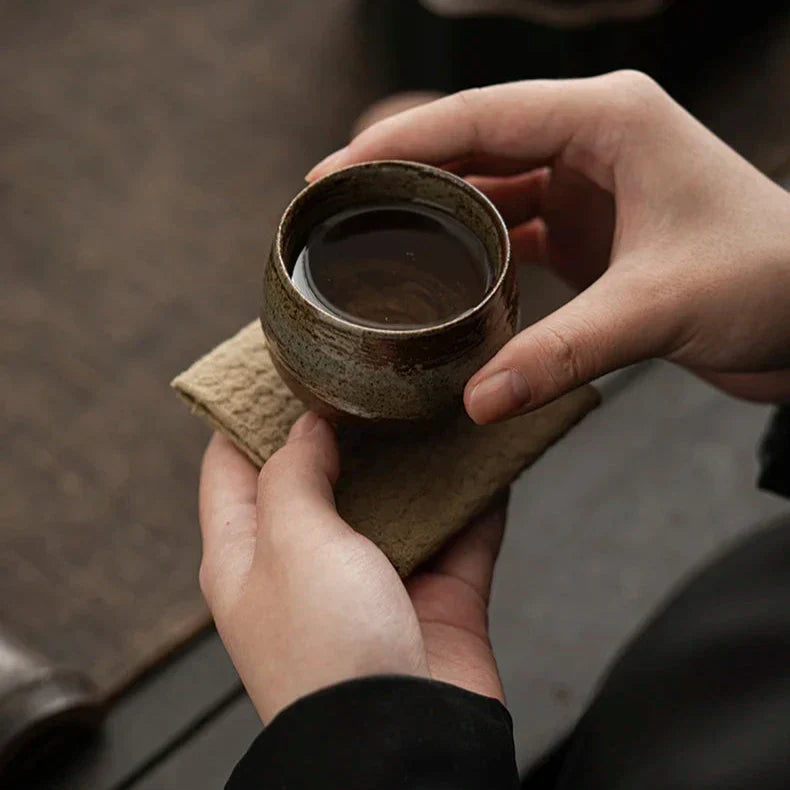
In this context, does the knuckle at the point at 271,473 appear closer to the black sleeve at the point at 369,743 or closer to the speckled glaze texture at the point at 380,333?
the speckled glaze texture at the point at 380,333

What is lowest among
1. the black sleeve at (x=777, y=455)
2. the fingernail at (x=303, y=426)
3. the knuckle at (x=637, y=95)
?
the black sleeve at (x=777, y=455)

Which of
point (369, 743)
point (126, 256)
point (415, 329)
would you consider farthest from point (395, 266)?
point (126, 256)

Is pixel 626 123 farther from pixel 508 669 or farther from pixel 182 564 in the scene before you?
pixel 182 564

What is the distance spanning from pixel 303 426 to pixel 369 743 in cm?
27

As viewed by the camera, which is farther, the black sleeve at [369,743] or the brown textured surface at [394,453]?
the brown textured surface at [394,453]

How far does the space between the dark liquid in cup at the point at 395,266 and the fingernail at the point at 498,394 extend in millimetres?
92

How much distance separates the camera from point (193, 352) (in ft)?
4.90

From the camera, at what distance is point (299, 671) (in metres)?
0.68

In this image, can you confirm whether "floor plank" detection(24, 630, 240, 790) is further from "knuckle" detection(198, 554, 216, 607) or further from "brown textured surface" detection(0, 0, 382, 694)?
"knuckle" detection(198, 554, 216, 607)

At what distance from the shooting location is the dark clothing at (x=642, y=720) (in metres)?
0.65

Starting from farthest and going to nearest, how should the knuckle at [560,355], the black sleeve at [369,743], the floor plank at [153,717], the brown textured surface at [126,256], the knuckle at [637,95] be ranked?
the brown textured surface at [126,256] < the floor plank at [153,717] < the knuckle at [637,95] < the knuckle at [560,355] < the black sleeve at [369,743]

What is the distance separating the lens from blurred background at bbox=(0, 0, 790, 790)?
106cm

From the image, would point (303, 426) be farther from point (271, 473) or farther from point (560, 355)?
point (560, 355)

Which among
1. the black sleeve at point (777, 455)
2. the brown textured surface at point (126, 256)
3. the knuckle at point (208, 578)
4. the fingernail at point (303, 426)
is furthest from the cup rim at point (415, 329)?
the brown textured surface at point (126, 256)
